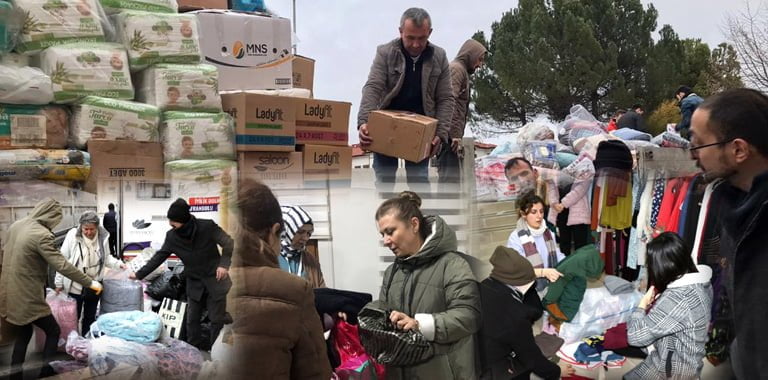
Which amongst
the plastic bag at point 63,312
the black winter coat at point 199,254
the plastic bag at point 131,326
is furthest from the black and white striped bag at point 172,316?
the plastic bag at point 63,312

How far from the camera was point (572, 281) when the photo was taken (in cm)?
324

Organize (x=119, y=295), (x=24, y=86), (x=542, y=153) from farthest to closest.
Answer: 1. (x=24, y=86)
2. (x=542, y=153)
3. (x=119, y=295)

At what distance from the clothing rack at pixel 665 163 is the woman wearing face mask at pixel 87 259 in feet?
8.00

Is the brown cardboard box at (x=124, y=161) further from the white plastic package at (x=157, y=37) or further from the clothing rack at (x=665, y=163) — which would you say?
the clothing rack at (x=665, y=163)

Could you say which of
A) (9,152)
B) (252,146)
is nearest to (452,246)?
(252,146)

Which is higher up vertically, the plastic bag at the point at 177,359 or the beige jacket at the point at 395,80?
the beige jacket at the point at 395,80

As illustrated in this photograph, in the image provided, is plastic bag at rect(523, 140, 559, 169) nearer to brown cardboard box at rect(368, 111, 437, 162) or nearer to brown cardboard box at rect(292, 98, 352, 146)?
brown cardboard box at rect(368, 111, 437, 162)

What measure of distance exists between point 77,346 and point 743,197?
2398 millimetres

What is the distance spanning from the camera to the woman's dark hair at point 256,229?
1.81 metres

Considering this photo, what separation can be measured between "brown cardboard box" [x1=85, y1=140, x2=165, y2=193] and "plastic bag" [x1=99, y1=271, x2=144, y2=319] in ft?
2.13

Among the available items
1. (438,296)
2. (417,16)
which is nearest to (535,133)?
(417,16)

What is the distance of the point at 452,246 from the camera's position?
257 cm

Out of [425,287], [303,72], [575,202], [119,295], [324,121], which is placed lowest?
[119,295]

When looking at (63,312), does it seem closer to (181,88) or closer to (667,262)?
(181,88)
